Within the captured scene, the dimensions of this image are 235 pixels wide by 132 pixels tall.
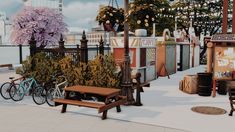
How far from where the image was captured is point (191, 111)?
27.2 ft

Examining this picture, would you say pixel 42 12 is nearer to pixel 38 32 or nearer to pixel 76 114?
pixel 38 32

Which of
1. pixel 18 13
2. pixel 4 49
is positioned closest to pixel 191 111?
pixel 18 13

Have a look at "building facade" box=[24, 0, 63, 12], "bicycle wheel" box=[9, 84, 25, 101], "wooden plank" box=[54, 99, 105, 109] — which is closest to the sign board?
"wooden plank" box=[54, 99, 105, 109]

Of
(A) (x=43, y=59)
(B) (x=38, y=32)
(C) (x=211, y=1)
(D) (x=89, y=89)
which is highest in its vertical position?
(C) (x=211, y=1)

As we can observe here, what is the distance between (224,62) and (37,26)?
1408cm

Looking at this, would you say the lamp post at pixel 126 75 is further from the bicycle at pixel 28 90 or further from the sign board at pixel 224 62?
the sign board at pixel 224 62

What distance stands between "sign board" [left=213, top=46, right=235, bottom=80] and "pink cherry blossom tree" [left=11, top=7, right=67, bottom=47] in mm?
13323

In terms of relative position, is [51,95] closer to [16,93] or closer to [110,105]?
[16,93]

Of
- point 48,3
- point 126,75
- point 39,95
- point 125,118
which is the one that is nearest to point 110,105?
point 125,118

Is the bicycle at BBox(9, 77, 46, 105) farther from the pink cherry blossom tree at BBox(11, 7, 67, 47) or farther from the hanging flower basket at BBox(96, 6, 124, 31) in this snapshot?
the pink cherry blossom tree at BBox(11, 7, 67, 47)

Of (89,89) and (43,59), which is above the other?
(43,59)

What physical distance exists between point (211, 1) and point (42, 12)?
927 inches

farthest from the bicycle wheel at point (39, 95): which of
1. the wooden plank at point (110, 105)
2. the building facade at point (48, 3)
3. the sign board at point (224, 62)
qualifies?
the building facade at point (48, 3)

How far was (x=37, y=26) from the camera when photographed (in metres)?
20.1
